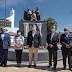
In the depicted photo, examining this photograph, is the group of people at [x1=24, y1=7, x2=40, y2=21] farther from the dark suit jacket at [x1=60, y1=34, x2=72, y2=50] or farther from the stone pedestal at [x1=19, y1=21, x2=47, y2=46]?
the dark suit jacket at [x1=60, y1=34, x2=72, y2=50]

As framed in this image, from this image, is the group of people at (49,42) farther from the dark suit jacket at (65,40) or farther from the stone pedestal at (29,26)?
the stone pedestal at (29,26)

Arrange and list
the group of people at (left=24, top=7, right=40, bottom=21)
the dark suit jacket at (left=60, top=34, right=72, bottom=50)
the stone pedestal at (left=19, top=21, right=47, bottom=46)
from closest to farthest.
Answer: the dark suit jacket at (left=60, top=34, right=72, bottom=50) → the stone pedestal at (left=19, top=21, right=47, bottom=46) → the group of people at (left=24, top=7, right=40, bottom=21)

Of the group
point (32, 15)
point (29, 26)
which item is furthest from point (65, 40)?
point (32, 15)

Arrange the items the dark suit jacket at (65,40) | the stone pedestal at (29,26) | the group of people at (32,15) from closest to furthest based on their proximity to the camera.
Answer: the dark suit jacket at (65,40) → the stone pedestal at (29,26) → the group of people at (32,15)

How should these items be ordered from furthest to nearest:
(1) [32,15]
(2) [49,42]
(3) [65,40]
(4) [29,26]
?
1. (1) [32,15]
2. (4) [29,26]
3. (2) [49,42]
4. (3) [65,40]

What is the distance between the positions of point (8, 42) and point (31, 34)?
3.70 feet

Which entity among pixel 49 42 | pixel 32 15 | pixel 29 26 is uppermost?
pixel 32 15

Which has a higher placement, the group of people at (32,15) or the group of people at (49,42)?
the group of people at (32,15)

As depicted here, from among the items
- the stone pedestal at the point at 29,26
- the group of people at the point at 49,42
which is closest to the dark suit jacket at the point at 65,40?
the group of people at the point at 49,42

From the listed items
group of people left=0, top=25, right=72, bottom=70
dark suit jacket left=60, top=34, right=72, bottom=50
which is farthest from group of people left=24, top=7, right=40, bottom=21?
dark suit jacket left=60, top=34, right=72, bottom=50

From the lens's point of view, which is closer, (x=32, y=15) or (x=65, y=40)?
(x=65, y=40)

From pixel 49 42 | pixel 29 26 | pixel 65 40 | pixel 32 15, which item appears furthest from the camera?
pixel 32 15

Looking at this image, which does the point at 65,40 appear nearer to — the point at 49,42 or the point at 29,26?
the point at 49,42

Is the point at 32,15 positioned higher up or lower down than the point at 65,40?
higher up
